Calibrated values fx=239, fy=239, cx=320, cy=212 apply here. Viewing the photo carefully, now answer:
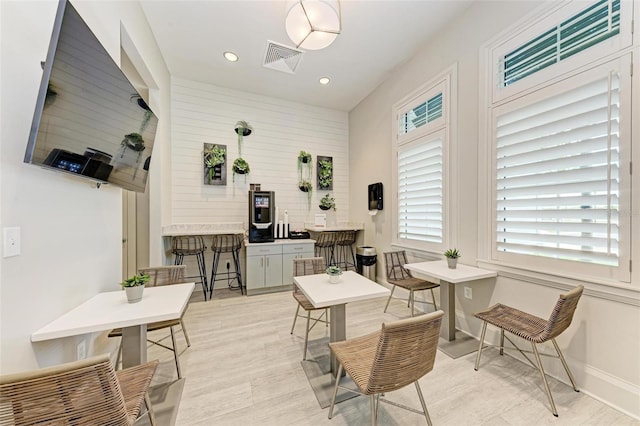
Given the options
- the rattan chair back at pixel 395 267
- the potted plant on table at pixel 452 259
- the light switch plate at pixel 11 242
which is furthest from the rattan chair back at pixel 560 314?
the light switch plate at pixel 11 242

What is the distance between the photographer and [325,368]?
81.9 inches

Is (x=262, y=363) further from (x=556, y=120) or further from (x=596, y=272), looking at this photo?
(x=556, y=120)

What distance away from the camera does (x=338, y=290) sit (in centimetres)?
189

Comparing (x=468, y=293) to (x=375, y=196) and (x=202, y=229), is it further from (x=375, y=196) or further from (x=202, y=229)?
(x=202, y=229)

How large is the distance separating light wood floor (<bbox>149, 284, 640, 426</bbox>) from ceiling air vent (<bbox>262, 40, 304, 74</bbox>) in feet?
11.8

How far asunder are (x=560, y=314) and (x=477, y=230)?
3.56 feet

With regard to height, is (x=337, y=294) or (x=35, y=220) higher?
(x=35, y=220)

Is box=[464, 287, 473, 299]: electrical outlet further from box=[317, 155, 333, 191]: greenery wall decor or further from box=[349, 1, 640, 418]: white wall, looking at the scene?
box=[317, 155, 333, 191]: greenery wall decor

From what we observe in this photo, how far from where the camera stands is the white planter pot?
1.60m

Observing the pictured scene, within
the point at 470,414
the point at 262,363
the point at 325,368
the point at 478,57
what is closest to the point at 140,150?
the point at 262,363

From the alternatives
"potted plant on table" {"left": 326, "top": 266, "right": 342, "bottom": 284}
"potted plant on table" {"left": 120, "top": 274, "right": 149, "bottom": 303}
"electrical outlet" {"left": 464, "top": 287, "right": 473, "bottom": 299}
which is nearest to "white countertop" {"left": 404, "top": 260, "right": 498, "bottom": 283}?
"electrical outlet" {"left": 464, "top": 287, "right": 473, "bottom": 299}

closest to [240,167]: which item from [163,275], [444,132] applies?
[163,275]

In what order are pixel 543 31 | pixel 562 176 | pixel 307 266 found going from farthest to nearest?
pixel 307 266
pixel 543 31
pixel 562 176

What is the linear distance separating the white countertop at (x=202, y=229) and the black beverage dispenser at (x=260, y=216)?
0.87 ft
